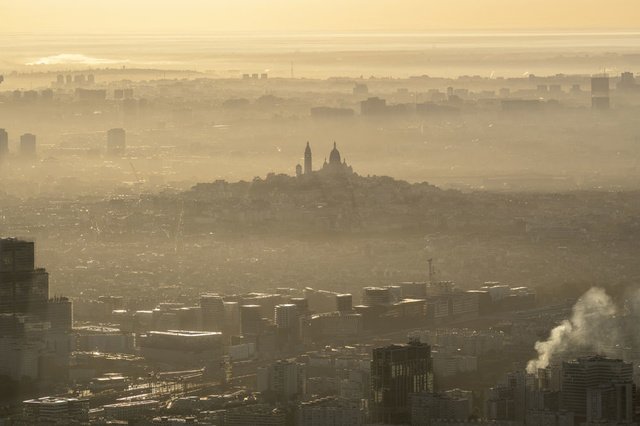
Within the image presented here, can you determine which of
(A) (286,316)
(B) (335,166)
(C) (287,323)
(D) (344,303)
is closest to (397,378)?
(C) (287,323)

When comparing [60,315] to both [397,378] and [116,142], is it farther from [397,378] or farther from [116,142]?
[116,142]

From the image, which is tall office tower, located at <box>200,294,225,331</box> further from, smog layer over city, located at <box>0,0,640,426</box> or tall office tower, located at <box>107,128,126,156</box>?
tall office tower, located at <box>107,128,126,156</box>

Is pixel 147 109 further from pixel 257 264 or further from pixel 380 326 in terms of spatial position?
pixel 380 326

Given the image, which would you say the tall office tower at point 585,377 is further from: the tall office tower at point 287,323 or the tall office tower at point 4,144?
the tall office tower at point 4,144

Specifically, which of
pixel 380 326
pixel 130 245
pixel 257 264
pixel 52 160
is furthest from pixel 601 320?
pixel 52 160

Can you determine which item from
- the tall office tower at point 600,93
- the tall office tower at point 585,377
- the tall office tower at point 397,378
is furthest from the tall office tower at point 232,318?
the tall office tower at point 600,93

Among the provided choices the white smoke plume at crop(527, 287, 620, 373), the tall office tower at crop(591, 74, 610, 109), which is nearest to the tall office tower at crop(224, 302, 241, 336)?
the white smoke plume at crop(527, 287, 620, 373)
